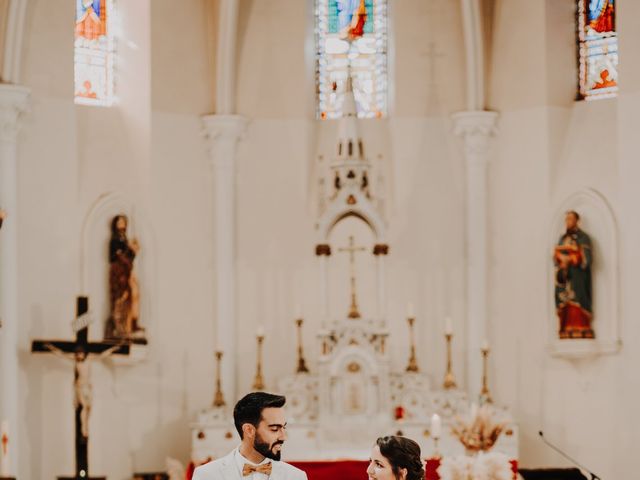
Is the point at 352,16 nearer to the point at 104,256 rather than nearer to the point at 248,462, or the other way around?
the point at 104,256

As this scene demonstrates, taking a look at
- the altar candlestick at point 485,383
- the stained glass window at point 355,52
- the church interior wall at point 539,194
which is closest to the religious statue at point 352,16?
the stained glass window at point 355,52

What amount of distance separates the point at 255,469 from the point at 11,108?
875 cm

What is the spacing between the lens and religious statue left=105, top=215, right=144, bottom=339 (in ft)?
46.2

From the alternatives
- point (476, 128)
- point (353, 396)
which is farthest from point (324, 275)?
point (476, 128)

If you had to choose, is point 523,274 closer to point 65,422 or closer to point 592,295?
point 592,295

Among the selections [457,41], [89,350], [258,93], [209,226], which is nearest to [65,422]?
[89,350]

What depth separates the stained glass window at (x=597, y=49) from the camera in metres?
14.5

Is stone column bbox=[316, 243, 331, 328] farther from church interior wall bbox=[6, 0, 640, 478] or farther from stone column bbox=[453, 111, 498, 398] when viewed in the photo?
stone column bbox=[453, 111, 498, 398]

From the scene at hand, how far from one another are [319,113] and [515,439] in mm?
4478

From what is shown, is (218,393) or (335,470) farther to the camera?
(218,393)

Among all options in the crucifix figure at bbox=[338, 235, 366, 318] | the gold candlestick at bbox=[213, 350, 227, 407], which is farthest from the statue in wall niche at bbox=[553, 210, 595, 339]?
the gold candlestick at bbox=[213, 350, 227, 407]

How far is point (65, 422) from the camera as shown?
13.8 meters

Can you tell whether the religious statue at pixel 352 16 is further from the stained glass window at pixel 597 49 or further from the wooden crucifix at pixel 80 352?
the wooden crucifix at pixel 80 352

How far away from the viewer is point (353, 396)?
1339cm
